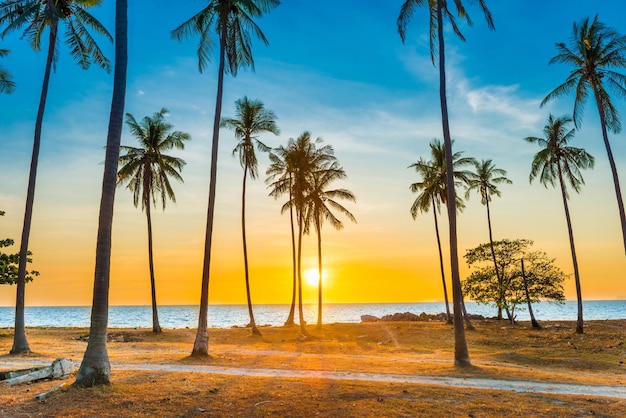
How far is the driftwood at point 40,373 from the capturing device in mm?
10679

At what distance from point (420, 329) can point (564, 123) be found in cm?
1844

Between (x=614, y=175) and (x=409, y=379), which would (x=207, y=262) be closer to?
(x=409, y=379)

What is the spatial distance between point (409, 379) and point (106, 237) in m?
9.30

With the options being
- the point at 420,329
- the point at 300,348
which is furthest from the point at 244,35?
the point at 420,329

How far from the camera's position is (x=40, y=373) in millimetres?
11203

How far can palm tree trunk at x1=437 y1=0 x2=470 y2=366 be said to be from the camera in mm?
14961

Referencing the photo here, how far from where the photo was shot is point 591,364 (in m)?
17.1

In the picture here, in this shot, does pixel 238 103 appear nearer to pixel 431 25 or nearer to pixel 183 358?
pixel 431 25

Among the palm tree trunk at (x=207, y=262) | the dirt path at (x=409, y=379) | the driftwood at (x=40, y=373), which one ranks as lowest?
the dirt path at (x=409, y=379)

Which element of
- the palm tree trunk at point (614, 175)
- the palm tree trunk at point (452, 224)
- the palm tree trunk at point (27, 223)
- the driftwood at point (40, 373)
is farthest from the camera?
the palm tree trunk at point (614, 175)

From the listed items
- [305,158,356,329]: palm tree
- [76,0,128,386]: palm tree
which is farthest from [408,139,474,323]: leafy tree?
[76,0,128,386]: palm tree

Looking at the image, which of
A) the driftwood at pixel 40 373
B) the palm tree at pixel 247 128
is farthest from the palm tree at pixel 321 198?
the driftwood at pixel 40 373

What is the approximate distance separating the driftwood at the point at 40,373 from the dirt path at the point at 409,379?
6.52 ft

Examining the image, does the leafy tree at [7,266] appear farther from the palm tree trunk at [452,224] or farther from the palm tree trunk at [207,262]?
the palm tree trunk at [452,224]
